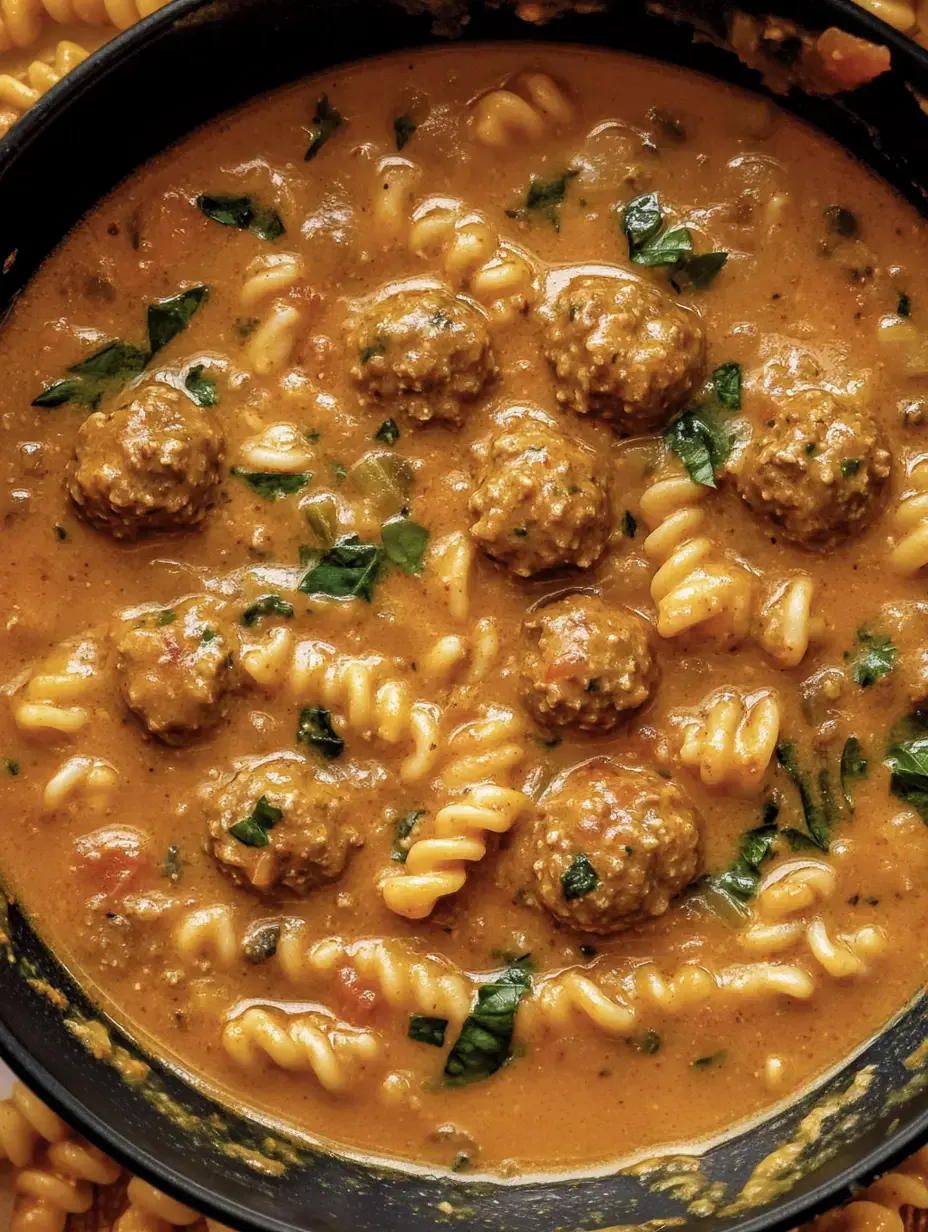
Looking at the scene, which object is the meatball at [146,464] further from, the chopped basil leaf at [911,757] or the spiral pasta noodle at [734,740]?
the chopped basil leaf at [911,757]

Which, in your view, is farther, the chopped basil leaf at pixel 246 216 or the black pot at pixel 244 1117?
the chopped basil leaf at pixel 246 216

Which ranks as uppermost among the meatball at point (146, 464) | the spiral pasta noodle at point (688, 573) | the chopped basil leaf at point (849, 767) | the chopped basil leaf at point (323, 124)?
the chopped basil leaf at point (323, 124)

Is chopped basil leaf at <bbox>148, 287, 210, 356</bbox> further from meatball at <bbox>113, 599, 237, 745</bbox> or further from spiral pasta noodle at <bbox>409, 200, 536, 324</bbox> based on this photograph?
meatball at <bbox>113, 599, 237, 745</bbox>

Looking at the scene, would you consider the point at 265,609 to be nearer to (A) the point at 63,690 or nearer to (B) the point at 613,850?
(A) the point at 63,690

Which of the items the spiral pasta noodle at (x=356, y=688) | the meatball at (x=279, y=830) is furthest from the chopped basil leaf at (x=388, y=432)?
the meatball at (x=279, y=830)

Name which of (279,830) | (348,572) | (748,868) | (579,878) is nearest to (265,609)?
(348,572)

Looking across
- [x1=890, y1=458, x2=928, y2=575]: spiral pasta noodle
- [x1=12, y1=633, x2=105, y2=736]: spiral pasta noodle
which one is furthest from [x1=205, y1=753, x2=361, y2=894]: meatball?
[x1=890, y1=458, x2=928, y2=575]: spiral pasta noodle

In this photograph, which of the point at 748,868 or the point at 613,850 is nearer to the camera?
the point at 613,850

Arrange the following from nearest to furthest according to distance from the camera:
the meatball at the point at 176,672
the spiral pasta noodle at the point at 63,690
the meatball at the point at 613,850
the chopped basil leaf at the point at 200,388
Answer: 1. the meatball at the point at 613,850
2. the meatball at the point at 176,672
3. the spiral pasta noodle at the point at 63,690
4. the chopped basil leaf at the point at 200,388
